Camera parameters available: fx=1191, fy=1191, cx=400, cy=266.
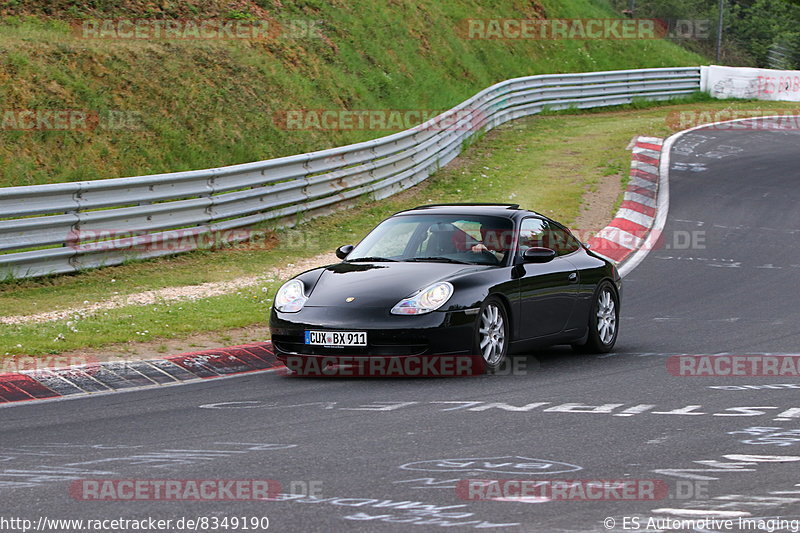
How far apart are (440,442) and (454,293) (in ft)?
8.61

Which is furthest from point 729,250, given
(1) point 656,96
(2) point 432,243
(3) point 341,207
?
(1) point 656,96

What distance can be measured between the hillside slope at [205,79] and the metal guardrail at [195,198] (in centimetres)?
190

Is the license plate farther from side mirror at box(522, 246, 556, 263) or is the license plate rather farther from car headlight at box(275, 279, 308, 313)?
side mirror at box(522, 246, 556, 263)

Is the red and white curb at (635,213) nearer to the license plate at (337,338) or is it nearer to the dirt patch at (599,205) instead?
the dirt patch at (599,205)

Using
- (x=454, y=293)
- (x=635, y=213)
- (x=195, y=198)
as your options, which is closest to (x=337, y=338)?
(x=454, y=293)

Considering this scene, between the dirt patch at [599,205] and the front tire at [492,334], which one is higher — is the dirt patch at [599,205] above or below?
above

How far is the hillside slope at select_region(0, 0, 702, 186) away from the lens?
18188 millimetres

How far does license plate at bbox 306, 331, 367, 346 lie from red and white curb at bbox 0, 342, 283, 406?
933 millimetres

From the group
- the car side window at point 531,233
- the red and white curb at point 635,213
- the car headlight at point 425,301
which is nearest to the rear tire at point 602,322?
the car side window at point 531,233

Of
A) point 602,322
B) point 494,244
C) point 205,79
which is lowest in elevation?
point 602,322

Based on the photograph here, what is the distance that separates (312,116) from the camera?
24.2 m

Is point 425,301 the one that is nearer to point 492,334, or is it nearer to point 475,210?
point 492,334

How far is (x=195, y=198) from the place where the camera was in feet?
53.9

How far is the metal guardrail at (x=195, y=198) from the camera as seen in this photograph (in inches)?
537
